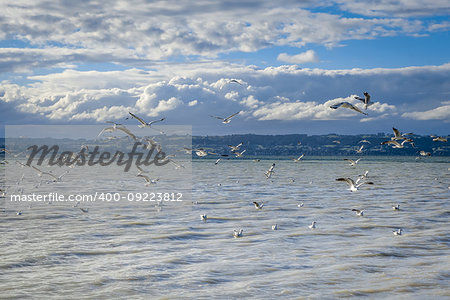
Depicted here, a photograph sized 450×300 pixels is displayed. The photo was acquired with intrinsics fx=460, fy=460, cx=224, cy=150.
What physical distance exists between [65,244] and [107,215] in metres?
8.19

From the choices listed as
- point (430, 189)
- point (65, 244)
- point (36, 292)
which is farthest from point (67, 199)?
point (430, 189)

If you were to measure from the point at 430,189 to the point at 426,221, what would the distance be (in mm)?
20577

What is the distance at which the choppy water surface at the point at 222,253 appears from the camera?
14008 mm

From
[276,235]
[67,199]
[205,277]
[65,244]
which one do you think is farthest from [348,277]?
[67,199]

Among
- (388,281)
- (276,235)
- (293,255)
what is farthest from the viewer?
(276,235)

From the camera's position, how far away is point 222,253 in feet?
59.2

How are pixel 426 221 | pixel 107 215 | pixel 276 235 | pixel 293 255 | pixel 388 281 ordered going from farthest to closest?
pixel 107 215, pixel 426 221, pixel 276 235, pixel 293 255, pixel 388 281

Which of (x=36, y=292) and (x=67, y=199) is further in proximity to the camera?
(x=67, y=199)

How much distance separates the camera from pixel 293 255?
1770cm

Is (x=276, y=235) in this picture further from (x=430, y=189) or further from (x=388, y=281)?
(x=430, y=189)

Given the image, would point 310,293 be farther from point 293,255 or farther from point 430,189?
point 430,189

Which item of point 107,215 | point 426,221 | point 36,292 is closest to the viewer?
point 36,292

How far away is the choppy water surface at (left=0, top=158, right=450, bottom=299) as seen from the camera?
46.0 ft

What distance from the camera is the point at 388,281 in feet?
48.0
